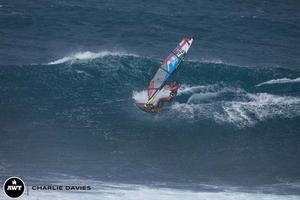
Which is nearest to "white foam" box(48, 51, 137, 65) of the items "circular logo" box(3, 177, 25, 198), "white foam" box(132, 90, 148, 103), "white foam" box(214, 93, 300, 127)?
"white foam" box(132, 90, 148, 103)

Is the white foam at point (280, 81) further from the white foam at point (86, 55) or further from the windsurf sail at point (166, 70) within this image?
the white foam at point (86, 55)

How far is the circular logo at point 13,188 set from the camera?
86.8 meters

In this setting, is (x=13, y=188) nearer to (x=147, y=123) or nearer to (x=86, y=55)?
(x=147, y=123)

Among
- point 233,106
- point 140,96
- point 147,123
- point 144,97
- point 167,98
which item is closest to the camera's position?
point 147,123

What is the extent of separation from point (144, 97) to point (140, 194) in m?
23.6

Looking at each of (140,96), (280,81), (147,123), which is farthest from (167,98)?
(280,81)

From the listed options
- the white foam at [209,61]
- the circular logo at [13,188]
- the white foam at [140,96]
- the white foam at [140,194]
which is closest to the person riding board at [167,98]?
the white foam at [140,96]

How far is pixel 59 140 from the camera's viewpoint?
99.0 m

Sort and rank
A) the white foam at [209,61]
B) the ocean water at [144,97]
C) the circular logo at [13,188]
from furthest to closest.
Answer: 1. the white foam at [209,61]
2. the ocean water at [144,97]
3. the circular logo at [13,188]

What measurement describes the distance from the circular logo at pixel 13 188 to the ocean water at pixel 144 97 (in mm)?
2097

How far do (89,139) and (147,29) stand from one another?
33708mm

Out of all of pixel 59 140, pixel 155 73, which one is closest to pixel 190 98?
pixel 155 73

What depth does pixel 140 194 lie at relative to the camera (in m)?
89.8

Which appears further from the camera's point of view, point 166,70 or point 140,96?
point 140,96
